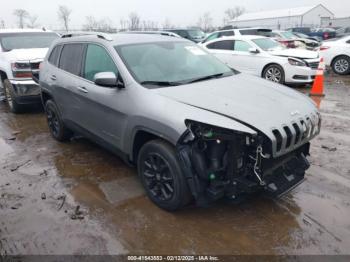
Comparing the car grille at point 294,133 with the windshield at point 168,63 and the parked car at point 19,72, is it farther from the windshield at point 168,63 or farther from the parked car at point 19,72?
the parked car at point 19,72

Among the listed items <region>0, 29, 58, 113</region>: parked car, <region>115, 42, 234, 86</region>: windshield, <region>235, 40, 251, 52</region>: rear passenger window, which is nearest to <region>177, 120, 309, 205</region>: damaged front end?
<region>115, 42, 234, 86</region>: windshield

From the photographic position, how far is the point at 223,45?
450 inches

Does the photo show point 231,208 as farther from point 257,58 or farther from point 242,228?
point 257,58

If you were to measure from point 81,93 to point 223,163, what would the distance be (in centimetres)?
236

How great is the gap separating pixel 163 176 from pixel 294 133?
136cm

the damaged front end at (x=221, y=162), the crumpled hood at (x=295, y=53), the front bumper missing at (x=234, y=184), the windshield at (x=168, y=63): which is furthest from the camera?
the crumpled hood at (x=295, y=53)

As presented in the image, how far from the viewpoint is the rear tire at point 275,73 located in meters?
10.0

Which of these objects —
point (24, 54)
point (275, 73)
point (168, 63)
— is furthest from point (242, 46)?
point (168, 63)

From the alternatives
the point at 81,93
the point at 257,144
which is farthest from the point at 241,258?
the point at 81,93

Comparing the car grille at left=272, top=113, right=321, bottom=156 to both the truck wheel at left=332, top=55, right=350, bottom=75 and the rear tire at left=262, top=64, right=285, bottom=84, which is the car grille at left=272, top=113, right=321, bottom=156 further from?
the truck wheel at left=332, top=55, right=350, bottom=75

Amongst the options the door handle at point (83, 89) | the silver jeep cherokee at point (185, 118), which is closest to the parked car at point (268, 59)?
the silver jeep cherokee at point (185, 118)

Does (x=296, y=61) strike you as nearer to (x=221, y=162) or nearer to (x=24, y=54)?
(x=24, y=54)

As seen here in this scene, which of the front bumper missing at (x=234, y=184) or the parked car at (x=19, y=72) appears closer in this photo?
the front bumper missing at (x=234, y=184)

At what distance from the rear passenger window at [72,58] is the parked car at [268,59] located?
22.6ft
